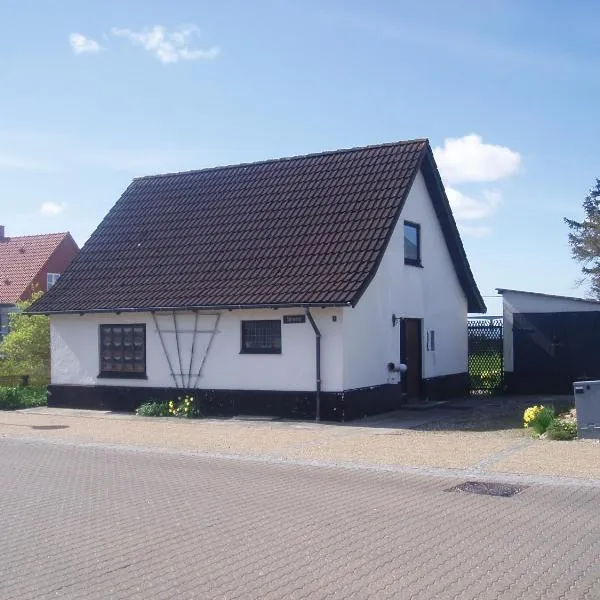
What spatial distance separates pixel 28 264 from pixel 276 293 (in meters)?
28.1

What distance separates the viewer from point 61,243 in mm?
43688

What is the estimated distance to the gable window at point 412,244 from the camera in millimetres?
20903

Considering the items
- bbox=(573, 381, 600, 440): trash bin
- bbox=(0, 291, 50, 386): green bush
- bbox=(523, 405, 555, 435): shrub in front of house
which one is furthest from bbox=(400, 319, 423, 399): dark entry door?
bbox=(0, 291, 50, 386): green bush

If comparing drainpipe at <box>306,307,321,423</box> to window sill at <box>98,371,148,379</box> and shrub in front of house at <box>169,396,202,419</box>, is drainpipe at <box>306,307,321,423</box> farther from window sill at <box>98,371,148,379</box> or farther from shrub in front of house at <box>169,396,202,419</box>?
window sill at <box>98,371,148,379</box>

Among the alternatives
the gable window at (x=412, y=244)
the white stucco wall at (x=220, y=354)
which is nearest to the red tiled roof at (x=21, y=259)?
the white stucco wall at (x=220, y=354)

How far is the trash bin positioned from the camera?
14.0m

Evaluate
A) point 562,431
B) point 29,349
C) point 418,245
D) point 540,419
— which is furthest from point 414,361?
point 29,349

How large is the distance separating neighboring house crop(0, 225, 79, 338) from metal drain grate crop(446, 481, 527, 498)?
31506 mm

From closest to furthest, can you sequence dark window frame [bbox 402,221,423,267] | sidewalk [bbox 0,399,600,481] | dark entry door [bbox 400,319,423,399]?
sidewalk [bbox 0,399,600,481] < dark window frame [bbox 402,221,423,267] < dark entry door [bbox 400,319,423,399]

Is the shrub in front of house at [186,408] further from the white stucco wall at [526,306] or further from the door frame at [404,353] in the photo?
the white stucco wall at [526,306]

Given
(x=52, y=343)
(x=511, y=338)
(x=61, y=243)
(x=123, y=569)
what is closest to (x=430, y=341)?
(x=511, y=338)

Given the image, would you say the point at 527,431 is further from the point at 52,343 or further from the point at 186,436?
the point at 52,343

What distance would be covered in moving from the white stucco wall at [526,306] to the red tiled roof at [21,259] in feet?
82.4

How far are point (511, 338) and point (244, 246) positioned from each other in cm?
846
